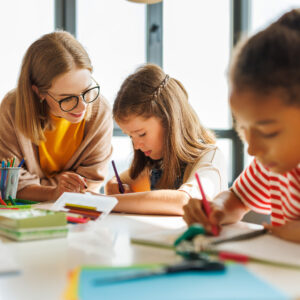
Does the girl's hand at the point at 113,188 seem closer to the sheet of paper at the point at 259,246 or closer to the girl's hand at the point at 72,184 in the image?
the girl's hand at the point at 72,184

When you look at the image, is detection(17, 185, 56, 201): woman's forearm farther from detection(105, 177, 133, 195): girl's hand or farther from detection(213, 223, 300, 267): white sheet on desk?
detection(213, 223, 300, 267): white sheet on desk

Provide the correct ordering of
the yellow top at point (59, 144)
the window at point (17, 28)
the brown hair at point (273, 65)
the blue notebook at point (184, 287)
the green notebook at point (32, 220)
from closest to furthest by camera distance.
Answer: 1. the blue notebook at point (184, 287)
2. the brown hair at point (273, 65)
3. the green notebook at point (32, 220)
4. the yellow top at point (59, 144)
5. the window at point (17, 28)

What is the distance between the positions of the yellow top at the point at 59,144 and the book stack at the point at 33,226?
0.86m

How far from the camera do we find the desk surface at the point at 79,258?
505 millimetres

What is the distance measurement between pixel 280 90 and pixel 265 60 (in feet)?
0.19

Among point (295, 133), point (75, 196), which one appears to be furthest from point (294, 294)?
point (75, 196)

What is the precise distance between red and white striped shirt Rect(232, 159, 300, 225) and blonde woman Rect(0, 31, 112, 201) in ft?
2.29

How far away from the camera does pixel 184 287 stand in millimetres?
477

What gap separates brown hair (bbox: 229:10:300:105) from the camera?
68 cm

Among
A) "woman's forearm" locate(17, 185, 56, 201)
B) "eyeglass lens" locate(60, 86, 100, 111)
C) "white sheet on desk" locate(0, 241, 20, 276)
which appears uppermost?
"eyeglass lens" locate(60, 86, 100, 111)

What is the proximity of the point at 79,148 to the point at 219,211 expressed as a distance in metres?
0.91

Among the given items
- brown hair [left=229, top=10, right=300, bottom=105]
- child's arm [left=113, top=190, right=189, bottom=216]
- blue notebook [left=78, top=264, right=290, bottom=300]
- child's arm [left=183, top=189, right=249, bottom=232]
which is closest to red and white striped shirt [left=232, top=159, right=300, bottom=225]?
child's arm [left=183, top=189, right=249, bottom=232]

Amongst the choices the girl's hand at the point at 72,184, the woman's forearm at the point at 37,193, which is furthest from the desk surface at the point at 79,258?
the woman's forearm at the point at 37,193

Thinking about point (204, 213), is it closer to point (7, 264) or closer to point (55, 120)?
point (7, 264)
